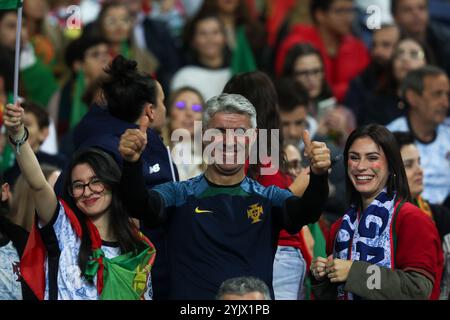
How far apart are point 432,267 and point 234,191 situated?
46.2 inches

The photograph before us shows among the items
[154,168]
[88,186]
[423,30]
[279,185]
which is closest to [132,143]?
[88,186]

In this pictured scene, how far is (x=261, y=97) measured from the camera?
301 inches

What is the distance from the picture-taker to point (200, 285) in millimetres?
6637

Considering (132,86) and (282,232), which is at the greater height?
(132,86)

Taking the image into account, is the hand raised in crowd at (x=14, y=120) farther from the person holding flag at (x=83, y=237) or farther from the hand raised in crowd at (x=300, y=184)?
the hand raised in crowd at (x=300, y=184)

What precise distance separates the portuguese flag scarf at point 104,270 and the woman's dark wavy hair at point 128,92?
2.68 ft

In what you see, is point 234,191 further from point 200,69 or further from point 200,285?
point 200,69

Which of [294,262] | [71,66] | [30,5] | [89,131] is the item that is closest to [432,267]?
[294,262]

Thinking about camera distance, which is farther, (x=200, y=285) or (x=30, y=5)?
(x=30, y=5)

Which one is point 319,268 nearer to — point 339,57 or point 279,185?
point 279,185

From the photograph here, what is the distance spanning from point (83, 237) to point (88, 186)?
0.31 meters

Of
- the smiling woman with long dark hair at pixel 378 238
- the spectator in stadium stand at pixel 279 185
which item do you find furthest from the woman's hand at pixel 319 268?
the spectator in stadium stand at pixel 279 185

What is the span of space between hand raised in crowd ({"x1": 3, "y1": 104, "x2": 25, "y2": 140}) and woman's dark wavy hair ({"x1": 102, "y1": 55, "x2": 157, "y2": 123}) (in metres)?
0.95

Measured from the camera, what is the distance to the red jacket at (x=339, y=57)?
480 inches
